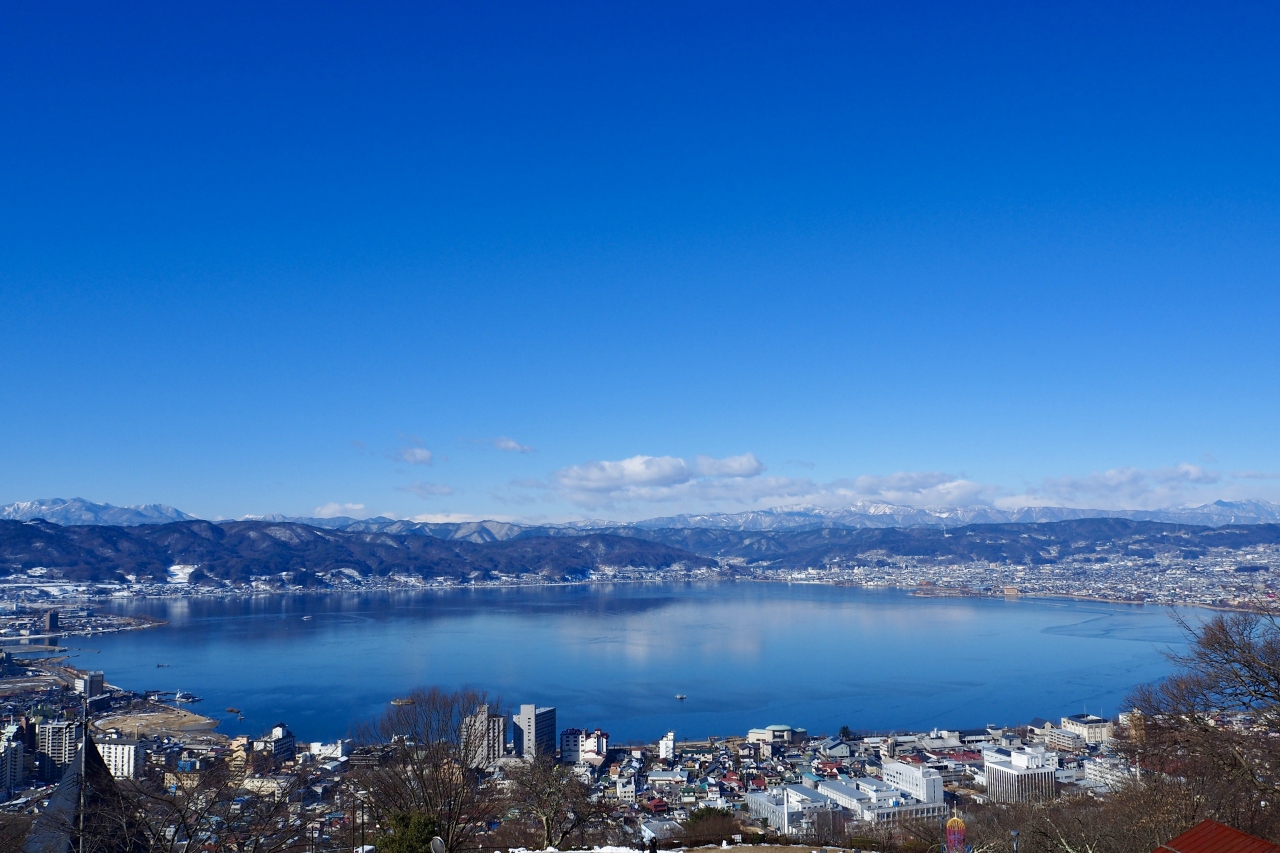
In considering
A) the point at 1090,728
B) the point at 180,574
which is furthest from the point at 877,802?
the point at 180,574

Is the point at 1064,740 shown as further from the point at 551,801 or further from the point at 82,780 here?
the point at 82,780

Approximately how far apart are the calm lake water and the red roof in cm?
872

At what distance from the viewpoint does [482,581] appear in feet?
159

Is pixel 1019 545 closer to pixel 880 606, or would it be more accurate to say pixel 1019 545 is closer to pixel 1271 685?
pixel 880 606

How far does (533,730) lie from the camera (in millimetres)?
10203

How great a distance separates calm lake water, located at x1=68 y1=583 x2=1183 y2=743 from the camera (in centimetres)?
1402

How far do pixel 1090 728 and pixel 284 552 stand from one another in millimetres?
43396

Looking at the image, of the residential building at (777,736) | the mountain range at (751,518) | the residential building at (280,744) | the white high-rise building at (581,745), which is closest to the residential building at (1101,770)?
the residential building at (777,736)

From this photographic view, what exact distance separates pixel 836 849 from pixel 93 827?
307 centimetres

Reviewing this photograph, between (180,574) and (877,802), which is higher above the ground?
(180,574)

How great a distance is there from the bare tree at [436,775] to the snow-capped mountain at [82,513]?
96.4 metres

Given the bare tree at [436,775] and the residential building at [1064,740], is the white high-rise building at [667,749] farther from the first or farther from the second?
the bare tree at [436,775]

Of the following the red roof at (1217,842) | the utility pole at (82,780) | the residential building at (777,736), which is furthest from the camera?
the residential building at (777,736)

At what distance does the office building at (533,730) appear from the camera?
10078 millimetres
